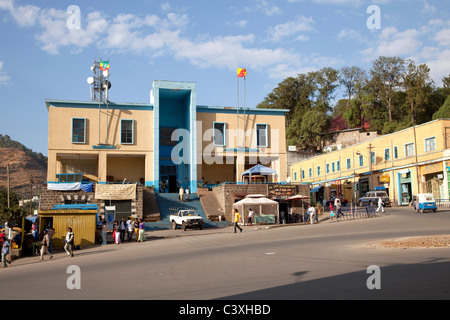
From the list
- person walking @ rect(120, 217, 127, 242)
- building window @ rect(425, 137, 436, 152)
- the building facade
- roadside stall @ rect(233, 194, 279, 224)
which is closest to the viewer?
person walking @ rect(120, 217, 127, 242)

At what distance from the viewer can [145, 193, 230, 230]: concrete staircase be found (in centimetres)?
3494

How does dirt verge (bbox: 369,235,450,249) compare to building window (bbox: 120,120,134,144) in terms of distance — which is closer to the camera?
dirt verge (bbox: 369,235,450,249)

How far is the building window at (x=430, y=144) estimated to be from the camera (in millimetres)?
45831

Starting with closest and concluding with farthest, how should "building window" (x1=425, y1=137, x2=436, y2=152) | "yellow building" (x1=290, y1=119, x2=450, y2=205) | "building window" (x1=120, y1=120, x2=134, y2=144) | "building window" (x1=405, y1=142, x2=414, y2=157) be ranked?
"building window" (x1=120, y1=120, x2=134, y2=144) < "yellow building" (x1=290, y1=119, x2=450, y2=205) < "building window" (x1=425, y1=137, x2=436, y2=152) < "building window" (x1=405, y1=142, x2=414, y2=157)

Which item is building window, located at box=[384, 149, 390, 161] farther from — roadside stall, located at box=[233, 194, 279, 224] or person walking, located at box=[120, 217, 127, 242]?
person walking, located at box=[120, 217, 127, 242]

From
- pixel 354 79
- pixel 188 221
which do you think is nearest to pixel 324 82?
pixel 354 79

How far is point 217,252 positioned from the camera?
18328 mm

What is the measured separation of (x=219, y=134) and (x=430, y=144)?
2225 cm

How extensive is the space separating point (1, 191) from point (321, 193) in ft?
156

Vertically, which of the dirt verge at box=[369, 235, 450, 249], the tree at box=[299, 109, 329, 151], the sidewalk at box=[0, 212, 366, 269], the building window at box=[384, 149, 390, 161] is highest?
the tree at box=[299, 109, 329, 151]

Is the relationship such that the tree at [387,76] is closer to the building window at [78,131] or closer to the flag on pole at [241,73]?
the flag on pole at [241,73]

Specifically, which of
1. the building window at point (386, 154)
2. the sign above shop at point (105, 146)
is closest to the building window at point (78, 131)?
the sign above shop at point (105, 146)

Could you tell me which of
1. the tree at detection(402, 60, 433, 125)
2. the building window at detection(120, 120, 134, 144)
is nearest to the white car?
the building window at detection(120, 120, 134, 144)
